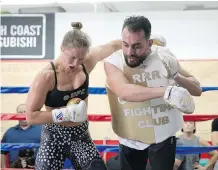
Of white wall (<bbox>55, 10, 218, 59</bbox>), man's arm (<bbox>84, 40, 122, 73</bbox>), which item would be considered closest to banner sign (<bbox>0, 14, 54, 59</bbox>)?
white wall (<bbox>55, 10, 218, 59</bbox>)

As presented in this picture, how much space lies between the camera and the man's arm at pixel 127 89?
1.89 m

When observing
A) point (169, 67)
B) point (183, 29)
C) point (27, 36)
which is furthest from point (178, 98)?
point (27, 36)

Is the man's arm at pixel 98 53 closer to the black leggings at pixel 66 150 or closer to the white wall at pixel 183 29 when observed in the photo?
the black leggings at pixel 66 150

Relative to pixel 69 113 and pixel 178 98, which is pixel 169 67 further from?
pixel 69 113

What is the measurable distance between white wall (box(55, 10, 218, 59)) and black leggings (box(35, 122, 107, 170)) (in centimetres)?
320

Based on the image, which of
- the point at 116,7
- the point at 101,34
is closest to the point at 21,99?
the point at 101,34

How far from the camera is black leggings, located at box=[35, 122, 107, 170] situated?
2.15 m

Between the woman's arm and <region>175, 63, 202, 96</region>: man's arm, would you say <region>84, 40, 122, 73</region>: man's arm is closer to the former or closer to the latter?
the woman's arm

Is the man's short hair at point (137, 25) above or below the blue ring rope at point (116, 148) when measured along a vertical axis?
above

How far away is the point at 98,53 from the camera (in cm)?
244

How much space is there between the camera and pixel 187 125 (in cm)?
386

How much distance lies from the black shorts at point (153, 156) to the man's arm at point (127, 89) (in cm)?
32

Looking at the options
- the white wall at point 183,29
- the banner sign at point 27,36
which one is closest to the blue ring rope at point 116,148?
the white wall at point 183,29

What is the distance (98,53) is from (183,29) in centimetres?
295
